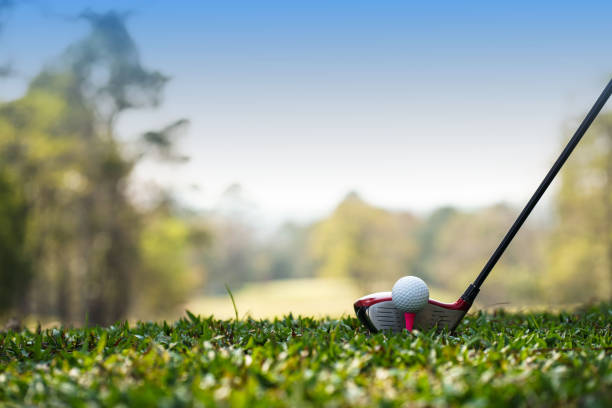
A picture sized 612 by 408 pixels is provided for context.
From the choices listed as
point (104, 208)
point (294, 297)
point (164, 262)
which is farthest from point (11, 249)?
point (294, 297)

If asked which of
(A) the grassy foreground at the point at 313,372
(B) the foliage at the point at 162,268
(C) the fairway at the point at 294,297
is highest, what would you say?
(B) the foliage at the point at 162,268

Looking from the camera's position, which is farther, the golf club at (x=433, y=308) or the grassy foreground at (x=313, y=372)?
the golf club at (x=433, y=308)

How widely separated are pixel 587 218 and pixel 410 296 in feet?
79.1

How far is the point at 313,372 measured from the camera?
2.22 meters

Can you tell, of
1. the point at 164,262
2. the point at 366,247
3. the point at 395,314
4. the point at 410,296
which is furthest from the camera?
the point at 366,247

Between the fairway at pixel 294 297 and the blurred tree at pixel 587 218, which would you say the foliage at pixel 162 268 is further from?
the blurred tree at pixel 587 218

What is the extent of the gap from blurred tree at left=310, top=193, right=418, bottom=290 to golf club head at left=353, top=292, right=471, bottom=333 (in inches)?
1591

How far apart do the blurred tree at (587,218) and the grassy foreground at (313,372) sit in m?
22.9

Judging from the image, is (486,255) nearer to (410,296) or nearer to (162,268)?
(162,268)

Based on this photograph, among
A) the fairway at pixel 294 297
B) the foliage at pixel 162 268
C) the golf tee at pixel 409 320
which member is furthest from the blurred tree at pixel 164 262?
the golf tee at pixel 409 320

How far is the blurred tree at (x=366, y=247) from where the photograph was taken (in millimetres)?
43656

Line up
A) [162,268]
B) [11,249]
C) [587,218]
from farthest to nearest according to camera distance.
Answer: [162,268]
[587,218]
[11,249]

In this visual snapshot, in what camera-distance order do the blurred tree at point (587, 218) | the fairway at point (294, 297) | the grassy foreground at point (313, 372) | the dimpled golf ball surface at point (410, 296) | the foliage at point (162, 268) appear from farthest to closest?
the fairway at point (294, 297), the foliage at point (162, 268), the blurred tree at point (587, 218), the dimpled golf ball surface at point (410, 296), the grassy foreground at point (313, 372)

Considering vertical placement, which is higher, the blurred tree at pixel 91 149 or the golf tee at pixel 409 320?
the blurred tree at pixel 91 149
